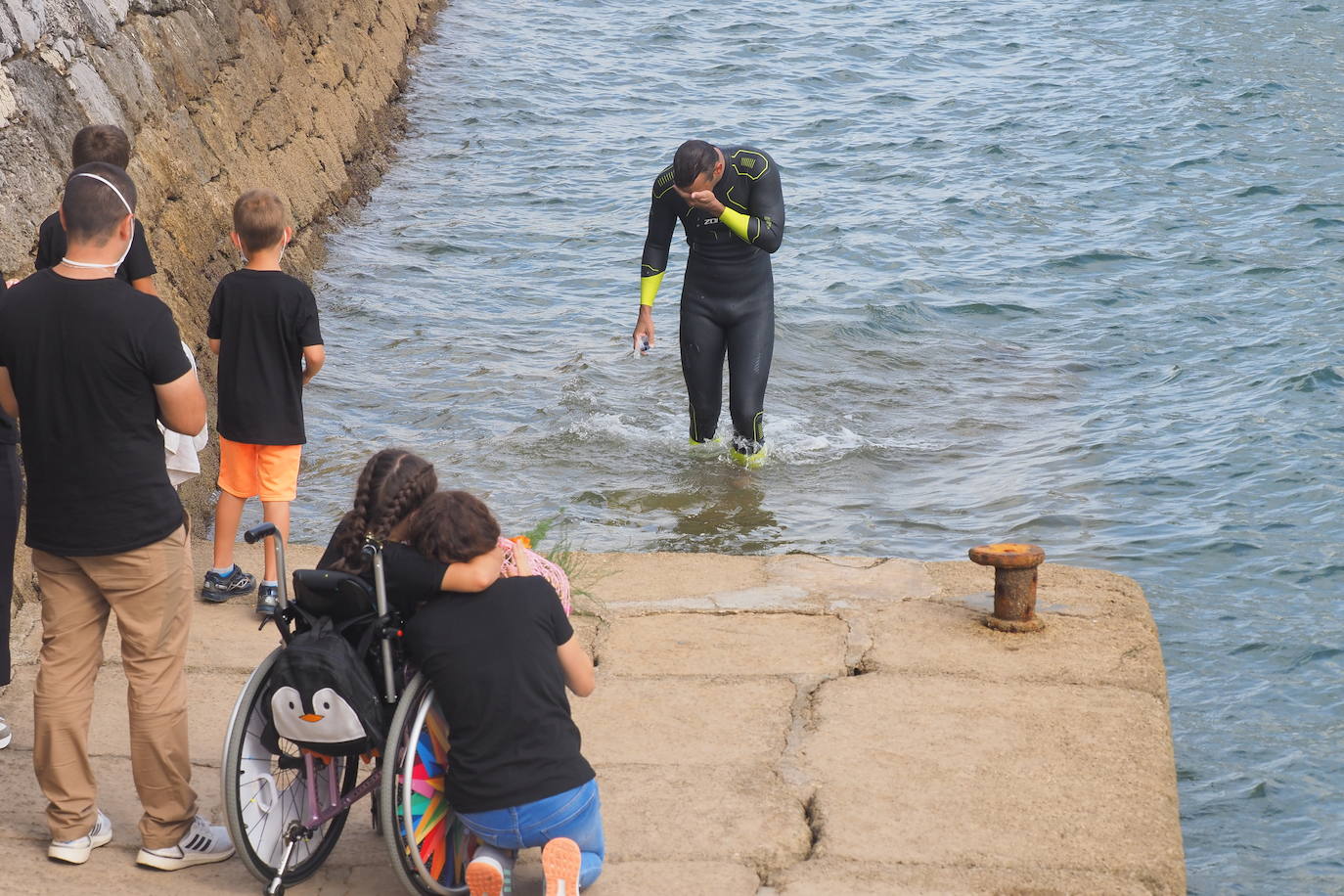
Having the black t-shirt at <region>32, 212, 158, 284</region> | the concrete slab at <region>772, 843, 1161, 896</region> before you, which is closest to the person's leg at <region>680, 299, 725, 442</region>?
the black t-shirt at <region>32, 212, 158, 284</region>

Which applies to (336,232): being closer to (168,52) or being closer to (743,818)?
(168,52)

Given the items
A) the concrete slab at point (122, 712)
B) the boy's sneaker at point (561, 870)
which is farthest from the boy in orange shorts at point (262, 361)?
the boy's sneaker at point (561, 870)

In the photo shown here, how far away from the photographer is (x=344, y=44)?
15992 mm

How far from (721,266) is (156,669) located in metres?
4.52

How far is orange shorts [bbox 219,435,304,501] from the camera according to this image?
5492 millimetres

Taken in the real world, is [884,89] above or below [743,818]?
below

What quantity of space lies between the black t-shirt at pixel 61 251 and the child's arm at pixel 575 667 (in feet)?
7.20

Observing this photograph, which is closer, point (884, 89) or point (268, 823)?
point (268, 823)

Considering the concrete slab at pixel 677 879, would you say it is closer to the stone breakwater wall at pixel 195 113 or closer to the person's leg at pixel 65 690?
the person's leg at pixel 65 690

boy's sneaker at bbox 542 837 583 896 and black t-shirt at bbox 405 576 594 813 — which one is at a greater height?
black t-shirt at bbox 405 576 594 813

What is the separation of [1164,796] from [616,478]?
4952 millimetres

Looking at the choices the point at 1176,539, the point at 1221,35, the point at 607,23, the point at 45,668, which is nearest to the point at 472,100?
the point at 607,23

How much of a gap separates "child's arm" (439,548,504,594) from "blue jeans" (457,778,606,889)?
0.57 metres

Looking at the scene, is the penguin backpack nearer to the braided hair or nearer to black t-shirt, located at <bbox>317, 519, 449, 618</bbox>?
black t-shirt, located at <bbox>317, 519, 449, 618</bbox>
